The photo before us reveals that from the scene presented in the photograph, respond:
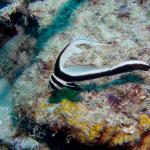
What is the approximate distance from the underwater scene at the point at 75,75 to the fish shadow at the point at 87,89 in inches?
0.5

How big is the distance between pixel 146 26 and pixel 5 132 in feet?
8.88

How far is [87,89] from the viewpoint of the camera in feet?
14.0

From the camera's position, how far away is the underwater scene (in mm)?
3926

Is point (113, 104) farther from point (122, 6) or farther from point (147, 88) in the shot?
point (122, 6)

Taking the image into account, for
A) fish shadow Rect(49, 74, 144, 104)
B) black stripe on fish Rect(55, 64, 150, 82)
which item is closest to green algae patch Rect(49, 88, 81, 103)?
fish shadow Rect(49, 74, 144, 104)

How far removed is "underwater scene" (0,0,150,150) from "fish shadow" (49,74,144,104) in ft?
0.04

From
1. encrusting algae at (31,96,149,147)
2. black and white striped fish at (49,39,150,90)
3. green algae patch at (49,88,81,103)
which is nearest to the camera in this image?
black and white striped fish at (49,39,150,90)

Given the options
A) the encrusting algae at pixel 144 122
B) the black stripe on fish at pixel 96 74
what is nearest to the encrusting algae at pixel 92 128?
the encrusting algae at pixel 144 122

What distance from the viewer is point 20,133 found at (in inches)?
196

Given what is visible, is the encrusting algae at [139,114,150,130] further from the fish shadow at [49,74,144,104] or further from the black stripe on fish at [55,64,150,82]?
the black stripe on fish at [55,64,150,82]

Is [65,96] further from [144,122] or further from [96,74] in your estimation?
[144,122]

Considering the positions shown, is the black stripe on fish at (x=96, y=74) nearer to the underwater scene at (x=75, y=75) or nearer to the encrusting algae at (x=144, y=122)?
→ the underwater scene at (x=75, y=75)

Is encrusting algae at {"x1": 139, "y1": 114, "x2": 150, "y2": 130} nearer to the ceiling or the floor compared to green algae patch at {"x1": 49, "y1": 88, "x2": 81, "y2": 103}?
nearer to the floor

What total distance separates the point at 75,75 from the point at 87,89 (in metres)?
0.83
